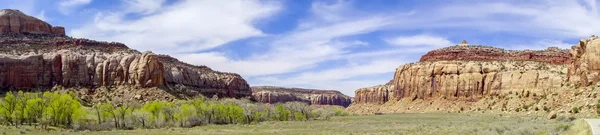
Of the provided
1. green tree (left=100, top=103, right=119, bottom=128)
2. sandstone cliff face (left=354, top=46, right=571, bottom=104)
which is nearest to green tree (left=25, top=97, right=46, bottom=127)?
green tree (left=100, top=103, right=119, bottom=128)

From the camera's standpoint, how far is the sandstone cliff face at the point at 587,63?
5671 cm

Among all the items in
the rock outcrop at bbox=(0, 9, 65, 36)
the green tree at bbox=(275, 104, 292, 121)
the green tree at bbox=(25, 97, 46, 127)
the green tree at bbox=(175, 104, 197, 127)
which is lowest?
the green tree at bbox=(275, 104, 292, 121)

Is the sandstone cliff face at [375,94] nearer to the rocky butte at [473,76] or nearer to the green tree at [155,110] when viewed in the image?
the rocky butte at [473,76]

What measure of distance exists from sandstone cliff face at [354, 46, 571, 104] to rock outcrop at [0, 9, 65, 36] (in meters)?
79.4

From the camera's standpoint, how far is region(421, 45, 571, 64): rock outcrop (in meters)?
105

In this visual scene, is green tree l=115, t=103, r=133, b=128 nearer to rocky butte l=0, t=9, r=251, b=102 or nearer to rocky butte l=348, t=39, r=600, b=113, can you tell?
rocky butte l=0, t=9, r=251, b=102

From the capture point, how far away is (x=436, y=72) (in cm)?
11531

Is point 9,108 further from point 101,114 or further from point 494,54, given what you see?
point 494,54

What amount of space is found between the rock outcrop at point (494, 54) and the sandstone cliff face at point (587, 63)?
41169 mm

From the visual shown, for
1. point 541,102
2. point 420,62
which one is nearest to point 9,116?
point 541,102

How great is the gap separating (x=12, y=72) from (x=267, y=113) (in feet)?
141

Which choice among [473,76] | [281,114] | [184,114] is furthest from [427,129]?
[473,76]

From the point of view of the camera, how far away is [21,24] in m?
109

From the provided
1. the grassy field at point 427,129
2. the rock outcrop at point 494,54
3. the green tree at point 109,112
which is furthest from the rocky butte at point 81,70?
the rock outcrop at point 494,54
